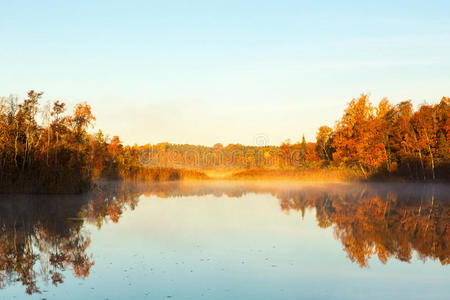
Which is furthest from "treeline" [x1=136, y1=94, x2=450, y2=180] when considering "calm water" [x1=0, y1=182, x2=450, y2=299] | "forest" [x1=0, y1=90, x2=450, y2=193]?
"calm water" [x1=0, y1=182, x2=450, y2=299]

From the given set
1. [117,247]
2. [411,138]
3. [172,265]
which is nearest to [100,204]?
[117,247]

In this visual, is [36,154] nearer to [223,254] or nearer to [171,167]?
[223,254]

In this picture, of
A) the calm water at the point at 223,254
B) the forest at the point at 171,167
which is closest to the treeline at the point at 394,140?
the forest at the point at 171,167

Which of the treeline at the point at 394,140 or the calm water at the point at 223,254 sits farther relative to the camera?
the treeline at the point at 394,140

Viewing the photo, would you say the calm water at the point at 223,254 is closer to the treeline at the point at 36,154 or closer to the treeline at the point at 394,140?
the treeline at the point at 36,154

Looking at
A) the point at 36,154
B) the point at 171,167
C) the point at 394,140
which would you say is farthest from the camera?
the point at 171,167

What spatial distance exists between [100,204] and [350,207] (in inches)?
475

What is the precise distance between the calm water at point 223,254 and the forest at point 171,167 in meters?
6.90

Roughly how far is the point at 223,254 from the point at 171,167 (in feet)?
150

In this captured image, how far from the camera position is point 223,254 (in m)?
10.1

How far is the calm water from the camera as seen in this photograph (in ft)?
24.4

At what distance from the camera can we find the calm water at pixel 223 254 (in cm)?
743

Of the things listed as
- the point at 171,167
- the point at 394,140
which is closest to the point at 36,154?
the point at 171,167

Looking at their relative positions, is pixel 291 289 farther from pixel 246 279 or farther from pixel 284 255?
pixel 284 255
